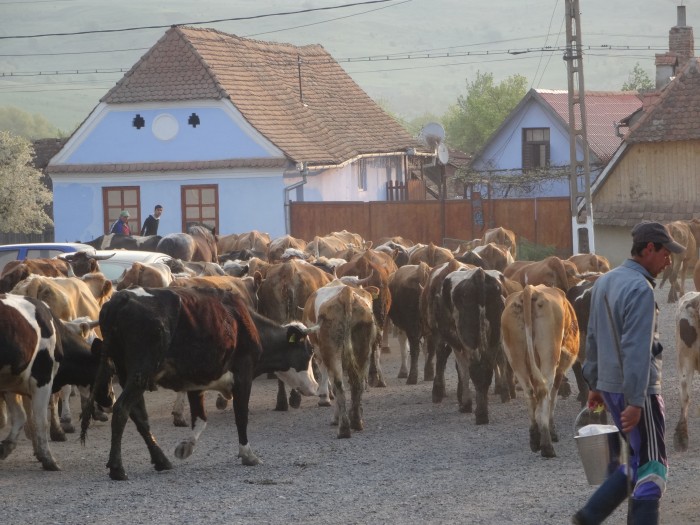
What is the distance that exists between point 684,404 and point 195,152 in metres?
31.2

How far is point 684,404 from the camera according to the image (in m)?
11.4

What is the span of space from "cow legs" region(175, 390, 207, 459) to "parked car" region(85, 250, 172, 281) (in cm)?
745

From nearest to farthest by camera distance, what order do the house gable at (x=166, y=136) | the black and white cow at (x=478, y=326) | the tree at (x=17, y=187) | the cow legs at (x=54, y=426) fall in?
the cow legs at (x=54, y=426) → the black and white cow at (x=478, y=326) → the house gable at (x=166, y=136) → the tree at (x=17, y=187)

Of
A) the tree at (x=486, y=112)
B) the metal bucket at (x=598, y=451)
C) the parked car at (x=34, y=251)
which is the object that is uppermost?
the tree at (x=486, y=112)

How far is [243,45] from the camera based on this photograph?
1871 inches

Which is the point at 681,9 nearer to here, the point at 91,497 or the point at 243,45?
the point at 243,45

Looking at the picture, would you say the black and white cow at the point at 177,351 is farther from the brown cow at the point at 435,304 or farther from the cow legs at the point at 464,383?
the brown cow at the point at 435,304

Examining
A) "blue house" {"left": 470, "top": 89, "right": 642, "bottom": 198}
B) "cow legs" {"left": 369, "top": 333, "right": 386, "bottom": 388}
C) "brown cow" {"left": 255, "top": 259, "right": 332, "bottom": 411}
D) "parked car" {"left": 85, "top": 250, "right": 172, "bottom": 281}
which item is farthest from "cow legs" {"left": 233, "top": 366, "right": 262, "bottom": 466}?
"blue house" {"left": 470, "top": 89, "right": 642, "bottom": 198}

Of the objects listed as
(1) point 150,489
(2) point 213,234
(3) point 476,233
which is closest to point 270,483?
(1) point 150,489

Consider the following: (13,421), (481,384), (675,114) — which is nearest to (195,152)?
(675,114)

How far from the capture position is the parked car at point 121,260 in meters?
19.7

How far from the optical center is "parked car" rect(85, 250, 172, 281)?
19656 millimetres

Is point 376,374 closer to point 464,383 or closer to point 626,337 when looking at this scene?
point 464,383

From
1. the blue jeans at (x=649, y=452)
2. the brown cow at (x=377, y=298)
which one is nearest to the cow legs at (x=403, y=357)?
the brown cow at (x=377, y=298)
